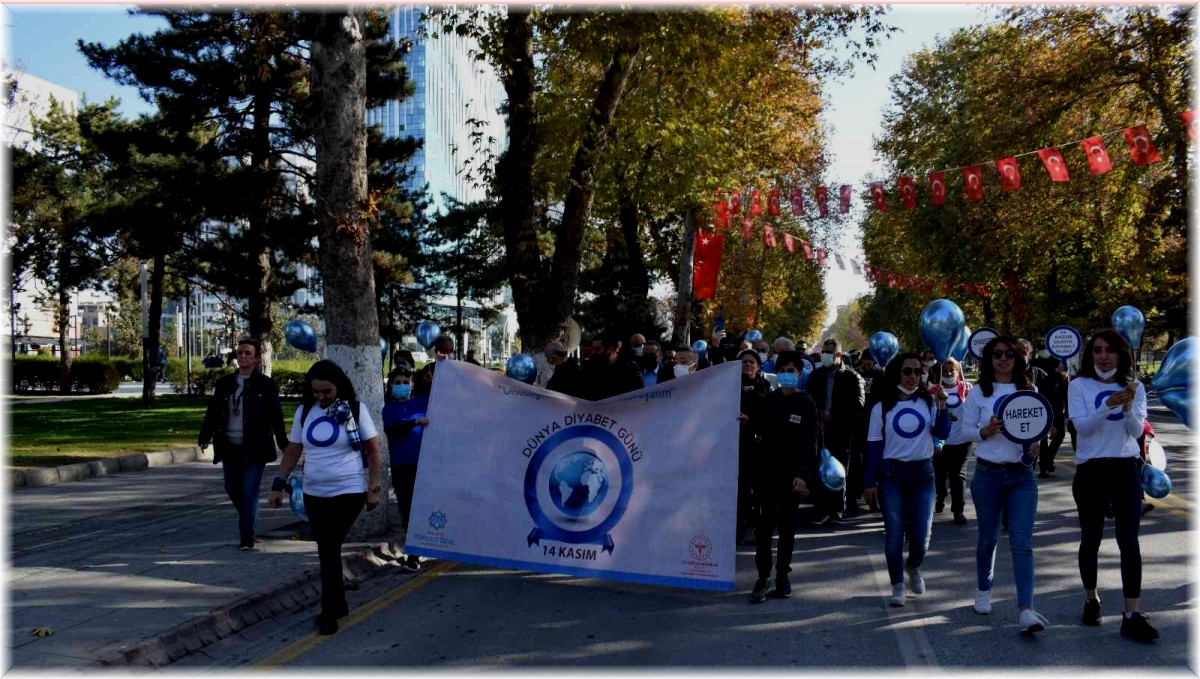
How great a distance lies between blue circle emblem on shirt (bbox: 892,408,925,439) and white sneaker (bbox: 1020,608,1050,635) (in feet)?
4.52

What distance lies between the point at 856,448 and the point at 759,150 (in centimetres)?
2013

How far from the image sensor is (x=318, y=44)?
32.2 feet

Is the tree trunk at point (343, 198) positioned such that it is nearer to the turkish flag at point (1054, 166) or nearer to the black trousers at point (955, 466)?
the black trousers at point (955, 466)

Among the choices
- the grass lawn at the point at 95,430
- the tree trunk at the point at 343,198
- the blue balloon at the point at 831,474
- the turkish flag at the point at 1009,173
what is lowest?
the grass lawn at the point at 95,430

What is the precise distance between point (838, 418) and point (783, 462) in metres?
3.76

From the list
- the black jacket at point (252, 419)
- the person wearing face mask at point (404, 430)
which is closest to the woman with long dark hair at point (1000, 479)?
the person wearing face mask at point (404, 430)

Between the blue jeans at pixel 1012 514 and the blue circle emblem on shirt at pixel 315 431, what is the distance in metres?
4.15

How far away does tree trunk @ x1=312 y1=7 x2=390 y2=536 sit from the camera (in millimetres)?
9812

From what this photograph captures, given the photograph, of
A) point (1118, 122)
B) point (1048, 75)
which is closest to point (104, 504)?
point (1048, 75)

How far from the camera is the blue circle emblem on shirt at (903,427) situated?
23.6 ft

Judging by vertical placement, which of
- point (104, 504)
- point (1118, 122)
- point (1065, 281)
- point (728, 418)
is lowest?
point (104, 504)

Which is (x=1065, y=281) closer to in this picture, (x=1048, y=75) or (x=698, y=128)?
(x=1048, y=75)

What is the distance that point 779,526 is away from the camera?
7637mm

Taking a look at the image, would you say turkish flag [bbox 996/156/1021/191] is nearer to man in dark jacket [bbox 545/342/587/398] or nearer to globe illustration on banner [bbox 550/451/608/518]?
man in dark jacket [bbox 545/342/587/398]
